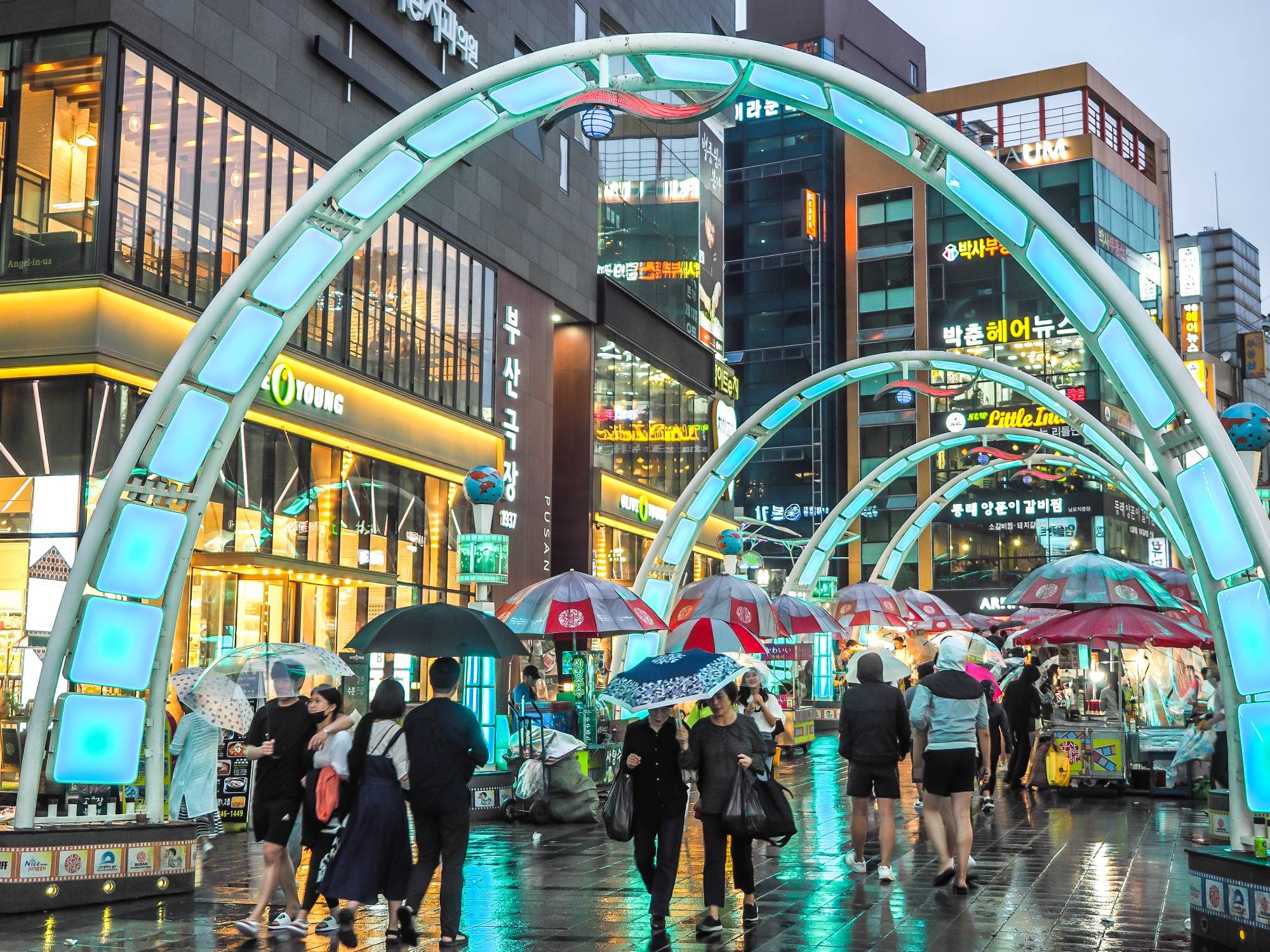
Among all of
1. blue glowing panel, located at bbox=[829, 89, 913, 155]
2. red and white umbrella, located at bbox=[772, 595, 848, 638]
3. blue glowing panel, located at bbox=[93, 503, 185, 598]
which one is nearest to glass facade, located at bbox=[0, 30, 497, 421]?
blue glowing panel, located at bbox=[93, 503, 185, 598]

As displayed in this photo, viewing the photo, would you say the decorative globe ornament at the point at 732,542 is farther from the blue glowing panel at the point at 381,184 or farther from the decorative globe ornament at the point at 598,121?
the blue glowing panel at the point at 381,184

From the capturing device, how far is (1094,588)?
20031mm

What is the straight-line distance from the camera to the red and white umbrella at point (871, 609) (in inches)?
1180

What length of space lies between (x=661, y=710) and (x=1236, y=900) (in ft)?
13.3

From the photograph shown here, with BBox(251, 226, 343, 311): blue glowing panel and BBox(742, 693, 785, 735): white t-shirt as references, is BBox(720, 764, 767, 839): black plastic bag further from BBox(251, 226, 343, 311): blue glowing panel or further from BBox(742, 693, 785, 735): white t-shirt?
BBox(251, 226, 343, 311): blue glowing panel

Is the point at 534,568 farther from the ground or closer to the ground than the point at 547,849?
farther from the ground


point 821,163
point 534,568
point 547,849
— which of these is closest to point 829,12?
point 821,163

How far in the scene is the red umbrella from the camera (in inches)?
757

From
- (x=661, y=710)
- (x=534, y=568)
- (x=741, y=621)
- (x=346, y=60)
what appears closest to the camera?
(x=661, y=710)

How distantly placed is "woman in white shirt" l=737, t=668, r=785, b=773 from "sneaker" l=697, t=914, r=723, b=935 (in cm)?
287

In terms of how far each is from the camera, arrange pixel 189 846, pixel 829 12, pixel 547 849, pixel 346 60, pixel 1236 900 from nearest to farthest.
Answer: pixel 1236 900, pixel 189 846, pixel 547 849, pixel 346 60, pixel 829 12

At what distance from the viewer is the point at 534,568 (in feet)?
107

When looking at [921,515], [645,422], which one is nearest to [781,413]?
[645,422]

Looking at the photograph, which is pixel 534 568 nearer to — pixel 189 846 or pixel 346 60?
pixel 346 60
